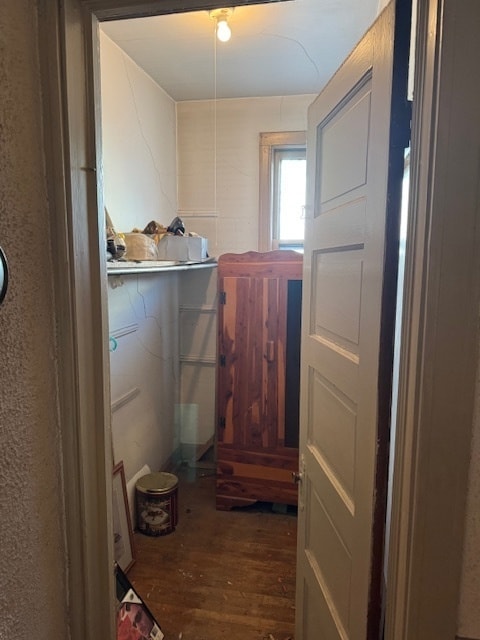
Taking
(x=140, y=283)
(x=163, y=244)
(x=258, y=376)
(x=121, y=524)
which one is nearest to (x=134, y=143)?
(x=163, y=244)

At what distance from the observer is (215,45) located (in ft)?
7.76

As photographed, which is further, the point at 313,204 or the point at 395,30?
the point at 313,204

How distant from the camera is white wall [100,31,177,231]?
7.77 feet

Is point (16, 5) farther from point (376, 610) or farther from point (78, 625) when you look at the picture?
point (376, 610)

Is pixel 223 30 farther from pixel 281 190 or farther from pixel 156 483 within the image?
pixel 156 483

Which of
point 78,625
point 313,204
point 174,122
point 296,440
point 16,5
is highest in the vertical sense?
point 174,122

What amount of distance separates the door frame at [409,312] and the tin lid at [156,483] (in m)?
1.66

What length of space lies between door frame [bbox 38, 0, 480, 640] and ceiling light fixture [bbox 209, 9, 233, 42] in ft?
4.19

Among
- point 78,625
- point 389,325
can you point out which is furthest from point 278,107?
point 78,625

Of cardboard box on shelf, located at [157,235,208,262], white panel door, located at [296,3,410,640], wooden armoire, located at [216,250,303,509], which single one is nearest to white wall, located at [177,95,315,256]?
wooden armoire, located at [216,250,303,509]

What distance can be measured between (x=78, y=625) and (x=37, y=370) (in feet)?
1.96

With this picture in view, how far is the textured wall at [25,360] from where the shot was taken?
2.49 ft

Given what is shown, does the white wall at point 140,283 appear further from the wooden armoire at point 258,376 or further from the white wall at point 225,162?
the wooden armoire at point 258,376

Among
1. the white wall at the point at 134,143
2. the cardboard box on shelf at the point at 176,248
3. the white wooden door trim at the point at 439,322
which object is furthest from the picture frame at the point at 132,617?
the white wall at the point at 134,143
